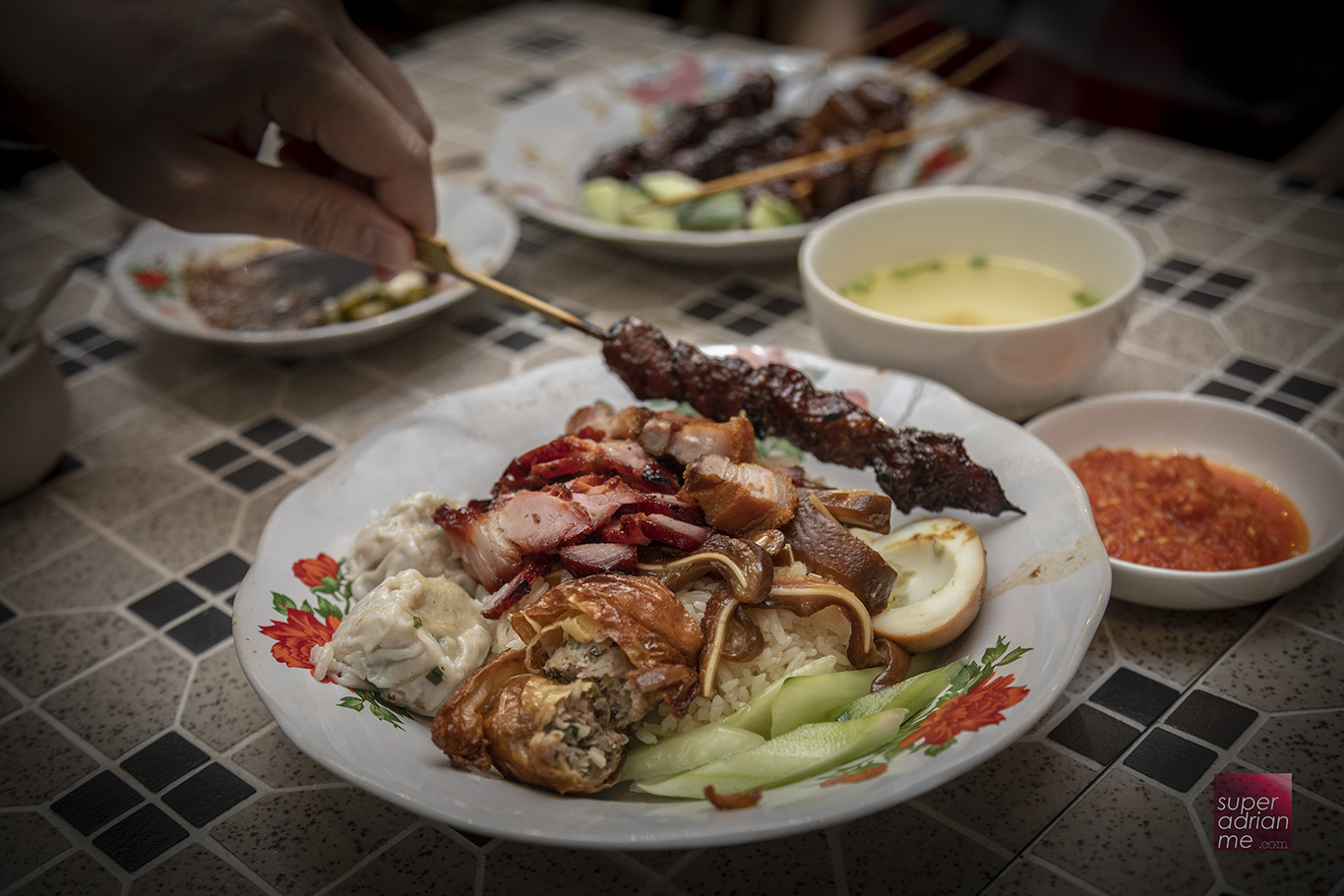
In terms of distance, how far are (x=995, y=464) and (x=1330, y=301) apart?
189 centimetres

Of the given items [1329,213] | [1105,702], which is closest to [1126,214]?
[1329,213]

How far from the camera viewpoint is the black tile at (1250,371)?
2.87m

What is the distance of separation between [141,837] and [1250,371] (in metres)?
3.14

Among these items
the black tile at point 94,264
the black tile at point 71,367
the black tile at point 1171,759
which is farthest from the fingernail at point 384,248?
the black tile at point 1171,759

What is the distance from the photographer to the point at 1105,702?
189 centimetres

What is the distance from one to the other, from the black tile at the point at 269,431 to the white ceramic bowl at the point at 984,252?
5.47ft

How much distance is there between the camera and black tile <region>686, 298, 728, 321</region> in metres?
3.38

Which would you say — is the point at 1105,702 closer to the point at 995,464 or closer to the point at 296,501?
the point at 995,464

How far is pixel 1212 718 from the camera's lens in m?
1.83

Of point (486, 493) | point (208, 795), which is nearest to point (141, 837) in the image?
point (208, 795)

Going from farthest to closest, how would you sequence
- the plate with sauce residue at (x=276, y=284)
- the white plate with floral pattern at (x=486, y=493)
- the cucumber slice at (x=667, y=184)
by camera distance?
the cucumber slice at (x=667, y=184) < the plate with sauce residue at (x=276, y=284) < the white plate with floral pattern at (x=486, y=493)

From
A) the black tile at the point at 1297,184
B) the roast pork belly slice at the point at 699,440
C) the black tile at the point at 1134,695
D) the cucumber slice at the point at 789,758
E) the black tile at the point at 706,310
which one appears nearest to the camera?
the cucumber slice at the point at 789,758

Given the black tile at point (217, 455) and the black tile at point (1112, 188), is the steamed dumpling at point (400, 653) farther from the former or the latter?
the black tile at point (1112, 188)

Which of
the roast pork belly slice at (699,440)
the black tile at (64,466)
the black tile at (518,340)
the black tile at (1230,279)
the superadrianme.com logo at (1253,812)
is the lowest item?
the black tile at (64,466)
